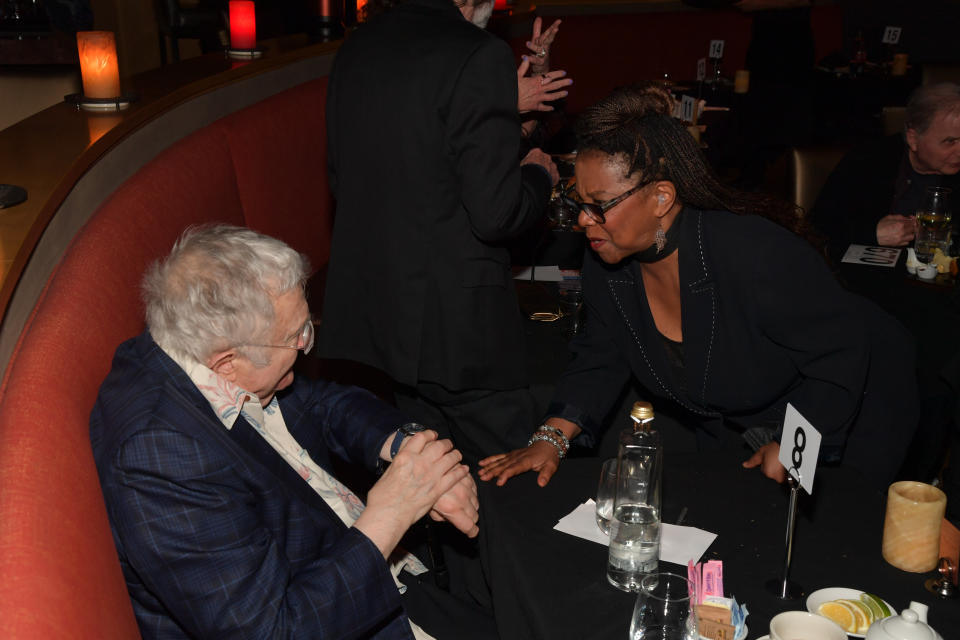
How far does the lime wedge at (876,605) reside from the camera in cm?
130

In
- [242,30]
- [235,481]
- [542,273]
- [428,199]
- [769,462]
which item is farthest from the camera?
[242,30]

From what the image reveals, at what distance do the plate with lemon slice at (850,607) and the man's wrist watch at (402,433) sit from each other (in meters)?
0.84

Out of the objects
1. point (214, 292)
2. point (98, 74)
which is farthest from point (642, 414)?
point (98, 74)

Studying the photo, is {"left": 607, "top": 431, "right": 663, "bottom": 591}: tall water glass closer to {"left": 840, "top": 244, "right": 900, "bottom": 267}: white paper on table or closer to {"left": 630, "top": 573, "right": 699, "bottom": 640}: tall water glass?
{"left": 630, "top": 573, "right": 699, "bottom": 640}: tall water glass

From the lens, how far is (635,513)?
1.49 m

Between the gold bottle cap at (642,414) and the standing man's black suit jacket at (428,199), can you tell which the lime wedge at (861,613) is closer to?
the gold bottle cap at (642,414)

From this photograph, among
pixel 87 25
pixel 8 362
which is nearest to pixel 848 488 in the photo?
pixel 8 362

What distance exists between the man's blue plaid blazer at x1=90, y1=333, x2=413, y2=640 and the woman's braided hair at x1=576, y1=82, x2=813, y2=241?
94 centimetres

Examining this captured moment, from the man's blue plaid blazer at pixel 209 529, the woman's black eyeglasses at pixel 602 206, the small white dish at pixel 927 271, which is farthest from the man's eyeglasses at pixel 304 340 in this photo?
the small white dish at pixel 927 271

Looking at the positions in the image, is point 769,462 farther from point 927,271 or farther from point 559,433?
point 927,271

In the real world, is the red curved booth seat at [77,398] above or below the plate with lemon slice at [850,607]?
above

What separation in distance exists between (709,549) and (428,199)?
3.69 ft

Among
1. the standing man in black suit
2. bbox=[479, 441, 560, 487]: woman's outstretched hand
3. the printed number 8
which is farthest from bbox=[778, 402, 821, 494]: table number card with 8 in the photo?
the standing man in black suit

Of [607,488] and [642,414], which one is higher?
[642,414]
